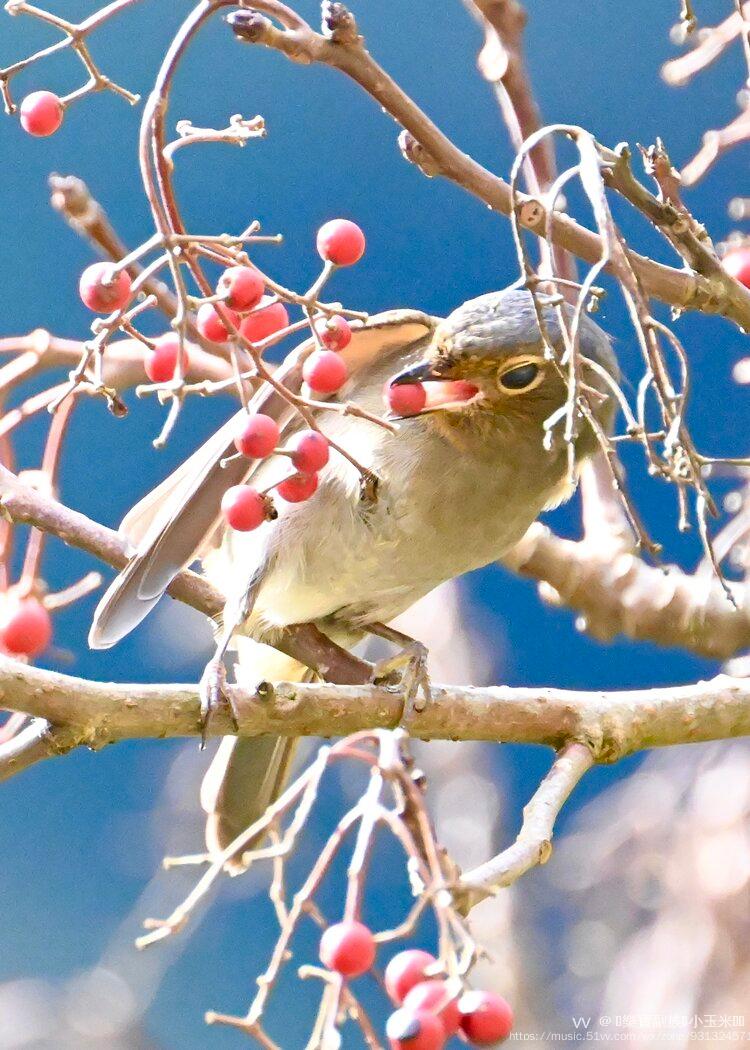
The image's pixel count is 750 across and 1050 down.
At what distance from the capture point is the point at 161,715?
1.65m

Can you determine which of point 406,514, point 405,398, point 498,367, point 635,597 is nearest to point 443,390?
point 498,367

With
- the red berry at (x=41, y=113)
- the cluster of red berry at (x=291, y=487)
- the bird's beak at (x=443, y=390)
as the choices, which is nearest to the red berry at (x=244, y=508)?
the cluster of red berry at (x=291, y=487)

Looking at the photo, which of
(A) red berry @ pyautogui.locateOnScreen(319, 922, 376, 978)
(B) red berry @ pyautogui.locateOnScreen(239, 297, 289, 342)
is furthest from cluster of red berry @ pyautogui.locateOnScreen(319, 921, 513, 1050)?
(B) red berry @ pyautogui.locateOnScreen(239, 297, 289, 342)

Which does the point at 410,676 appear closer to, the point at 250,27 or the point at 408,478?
the point at 408,478

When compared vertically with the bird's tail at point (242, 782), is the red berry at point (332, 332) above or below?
above

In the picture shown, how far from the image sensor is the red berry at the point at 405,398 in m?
1.83

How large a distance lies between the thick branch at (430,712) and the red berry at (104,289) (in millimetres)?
465

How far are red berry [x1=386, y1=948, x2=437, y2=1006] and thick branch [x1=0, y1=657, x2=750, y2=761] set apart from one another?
0.52 m

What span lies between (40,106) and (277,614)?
1.25 metres

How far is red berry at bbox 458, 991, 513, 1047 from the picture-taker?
116cm

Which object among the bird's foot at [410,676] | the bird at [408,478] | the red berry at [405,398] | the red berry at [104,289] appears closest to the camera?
the red berry at [104,289]

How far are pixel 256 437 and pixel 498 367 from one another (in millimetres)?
906

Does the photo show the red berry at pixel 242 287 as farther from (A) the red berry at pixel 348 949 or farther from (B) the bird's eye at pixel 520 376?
(B) the bird's eye at pixel 520 376

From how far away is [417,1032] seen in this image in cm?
111
